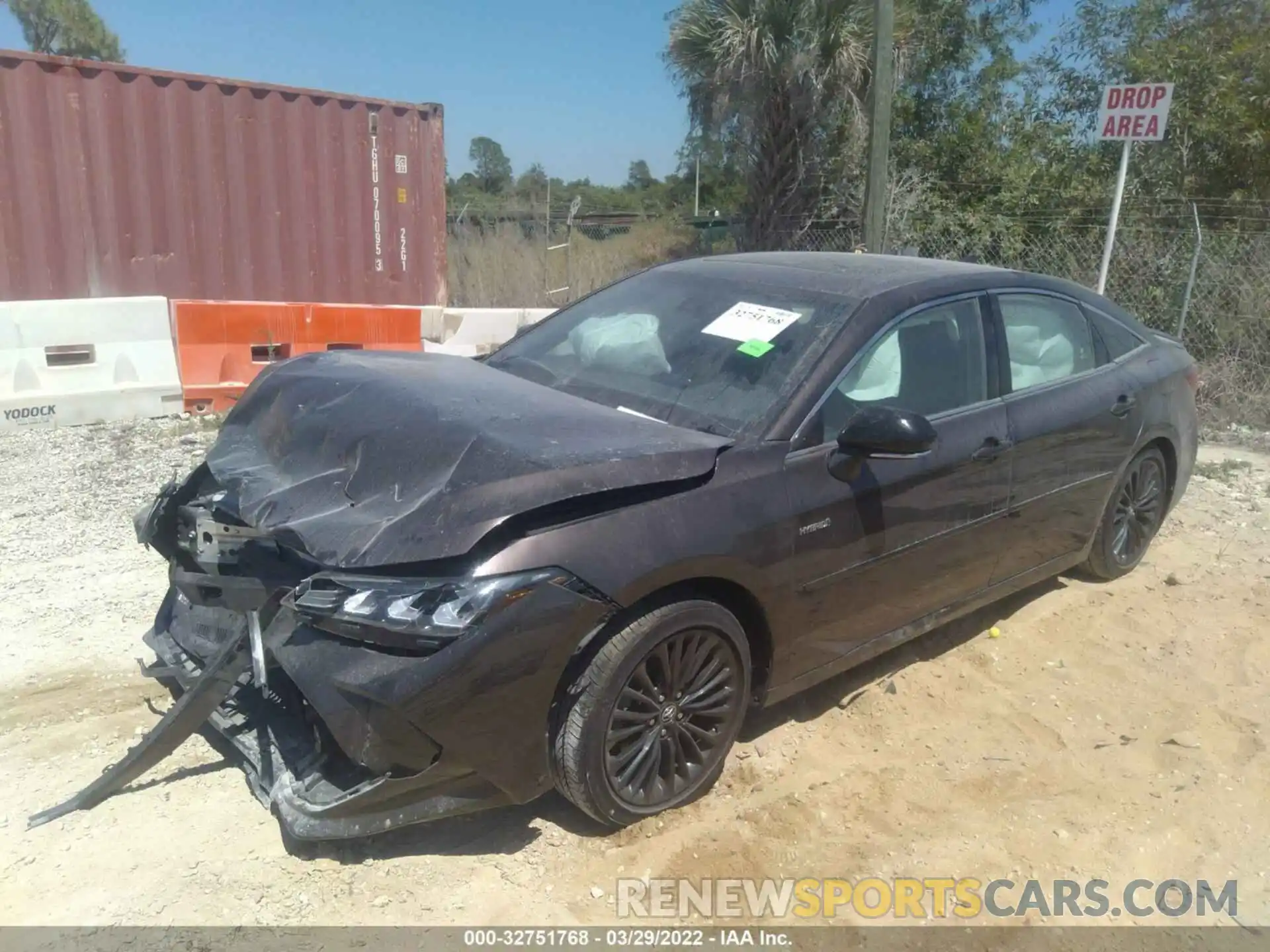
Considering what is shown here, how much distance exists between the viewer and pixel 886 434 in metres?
3.20

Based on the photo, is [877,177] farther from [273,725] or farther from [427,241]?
[273,725]

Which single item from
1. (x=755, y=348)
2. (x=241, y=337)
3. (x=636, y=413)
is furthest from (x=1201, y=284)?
(x=241, y=337)

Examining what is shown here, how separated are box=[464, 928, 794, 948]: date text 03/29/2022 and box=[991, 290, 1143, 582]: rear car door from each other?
6.83ft

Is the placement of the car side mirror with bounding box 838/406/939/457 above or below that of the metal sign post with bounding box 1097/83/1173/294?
below

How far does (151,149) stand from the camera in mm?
9273

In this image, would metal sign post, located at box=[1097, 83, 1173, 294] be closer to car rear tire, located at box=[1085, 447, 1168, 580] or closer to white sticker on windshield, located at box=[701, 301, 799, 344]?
car rear tire, located at box=[1085, 447, 1168, 580]

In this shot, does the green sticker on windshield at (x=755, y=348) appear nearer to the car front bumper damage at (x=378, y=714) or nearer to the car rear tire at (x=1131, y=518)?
the car front bumper damage at (x=378, y=714)

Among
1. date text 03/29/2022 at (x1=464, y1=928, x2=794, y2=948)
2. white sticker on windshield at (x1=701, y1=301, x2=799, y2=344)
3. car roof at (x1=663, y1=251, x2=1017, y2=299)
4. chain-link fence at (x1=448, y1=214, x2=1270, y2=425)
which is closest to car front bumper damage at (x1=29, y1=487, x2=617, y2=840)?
date text 03/29/2022 at (x1=464, y1=928, x2=794, y2=948)

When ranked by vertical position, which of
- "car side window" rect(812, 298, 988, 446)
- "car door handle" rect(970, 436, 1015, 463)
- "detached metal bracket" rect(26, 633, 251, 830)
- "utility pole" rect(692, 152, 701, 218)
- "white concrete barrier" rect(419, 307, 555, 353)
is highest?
"utility pole" rect(692, 152, 701, 218)

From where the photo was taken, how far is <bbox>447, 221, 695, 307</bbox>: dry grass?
46.1ft

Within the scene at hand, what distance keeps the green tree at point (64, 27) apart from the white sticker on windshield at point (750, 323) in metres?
34.8

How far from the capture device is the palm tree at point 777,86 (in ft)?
44.0

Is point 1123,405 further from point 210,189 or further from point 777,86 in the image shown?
point 777,86

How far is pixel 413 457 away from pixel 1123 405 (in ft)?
11.3
